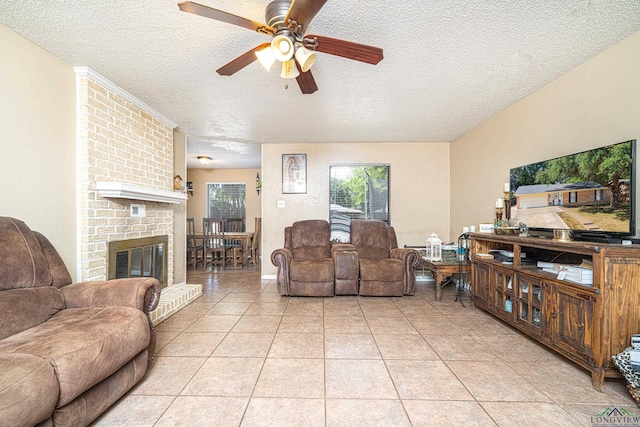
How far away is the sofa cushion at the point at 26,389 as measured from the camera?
0.97m

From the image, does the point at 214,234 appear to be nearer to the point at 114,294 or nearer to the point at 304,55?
the point at 114,294

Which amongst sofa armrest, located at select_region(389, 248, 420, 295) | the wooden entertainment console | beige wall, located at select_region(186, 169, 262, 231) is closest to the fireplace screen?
sofa armrest, located at select_region(389, 248, 420, 295)

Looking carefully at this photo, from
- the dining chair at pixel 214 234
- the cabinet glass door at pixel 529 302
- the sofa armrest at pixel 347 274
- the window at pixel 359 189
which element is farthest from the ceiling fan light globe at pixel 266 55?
the dining chair at pixel 214 234

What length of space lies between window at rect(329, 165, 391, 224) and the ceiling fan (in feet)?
10.1

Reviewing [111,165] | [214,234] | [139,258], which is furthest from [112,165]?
[214,234]

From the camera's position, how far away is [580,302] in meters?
1.76

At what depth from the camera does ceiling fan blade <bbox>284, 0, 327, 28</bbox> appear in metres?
1.32

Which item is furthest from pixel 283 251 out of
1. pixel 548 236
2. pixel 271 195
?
pixel 548 236

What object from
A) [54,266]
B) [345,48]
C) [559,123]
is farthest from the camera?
[559,123]

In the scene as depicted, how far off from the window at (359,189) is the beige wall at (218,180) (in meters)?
3.25

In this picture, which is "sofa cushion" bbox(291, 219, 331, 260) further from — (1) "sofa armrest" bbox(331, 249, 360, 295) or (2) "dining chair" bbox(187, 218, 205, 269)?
(2) "dining chair" bbox(187, 218, 205, 269)

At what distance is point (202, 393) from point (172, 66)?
2.44 m

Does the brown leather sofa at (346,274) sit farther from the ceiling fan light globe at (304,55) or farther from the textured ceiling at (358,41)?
the ceiling fan light globe at (304,55)

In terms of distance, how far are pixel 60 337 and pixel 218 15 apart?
171 cm
